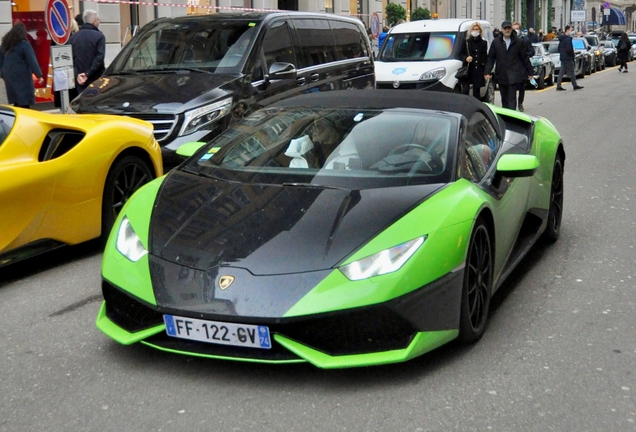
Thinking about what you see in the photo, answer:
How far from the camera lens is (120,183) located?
23.9 feet

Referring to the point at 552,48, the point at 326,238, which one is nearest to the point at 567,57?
the point at 552,48

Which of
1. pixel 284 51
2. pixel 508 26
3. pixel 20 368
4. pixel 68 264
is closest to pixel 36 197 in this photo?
pixel 68 264

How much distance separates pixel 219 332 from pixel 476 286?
51.8 inches

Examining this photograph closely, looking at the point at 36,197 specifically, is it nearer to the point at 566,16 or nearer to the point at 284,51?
the point at 284,51

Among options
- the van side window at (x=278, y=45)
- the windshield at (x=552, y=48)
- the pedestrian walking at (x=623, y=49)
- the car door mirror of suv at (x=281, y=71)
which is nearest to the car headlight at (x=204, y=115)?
the car door mirror of suv at (x=281, y=71)

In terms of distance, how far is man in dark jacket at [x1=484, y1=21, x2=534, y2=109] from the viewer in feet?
53.1

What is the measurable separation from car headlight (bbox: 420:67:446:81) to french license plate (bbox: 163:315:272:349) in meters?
14.1

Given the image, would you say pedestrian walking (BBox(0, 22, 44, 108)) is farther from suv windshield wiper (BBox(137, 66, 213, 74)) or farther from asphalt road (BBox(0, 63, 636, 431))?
asphalt road (BBox(0, 63, 636, 431))

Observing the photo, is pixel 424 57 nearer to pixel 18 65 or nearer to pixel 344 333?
pixel 18 65

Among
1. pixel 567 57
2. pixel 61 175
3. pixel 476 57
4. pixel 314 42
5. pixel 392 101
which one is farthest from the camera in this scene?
pixel 567 57

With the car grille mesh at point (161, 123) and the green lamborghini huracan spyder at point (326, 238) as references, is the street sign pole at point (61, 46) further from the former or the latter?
the green lamborghini huracan spyder at point (326, 238)

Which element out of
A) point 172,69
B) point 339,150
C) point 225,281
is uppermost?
point 172,69

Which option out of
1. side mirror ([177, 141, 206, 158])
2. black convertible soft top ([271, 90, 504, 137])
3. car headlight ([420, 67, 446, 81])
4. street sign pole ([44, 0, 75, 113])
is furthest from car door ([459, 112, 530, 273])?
car headlight ([420, 67, 446, 81])

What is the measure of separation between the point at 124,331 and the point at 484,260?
1.77 m
